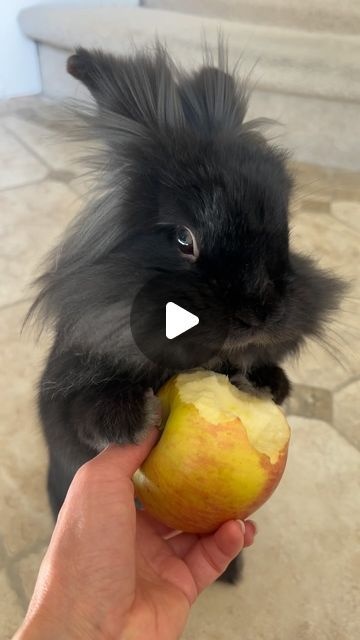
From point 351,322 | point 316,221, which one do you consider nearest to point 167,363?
point 351,322

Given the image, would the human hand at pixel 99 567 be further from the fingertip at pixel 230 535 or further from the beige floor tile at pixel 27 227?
the beige floor tile at pixel 27 227

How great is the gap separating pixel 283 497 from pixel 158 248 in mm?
789

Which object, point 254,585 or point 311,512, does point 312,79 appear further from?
point 254,585

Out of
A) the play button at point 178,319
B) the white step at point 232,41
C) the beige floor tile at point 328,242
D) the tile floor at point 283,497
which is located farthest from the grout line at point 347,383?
the white step at point 232,41

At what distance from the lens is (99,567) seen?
0.82 metres

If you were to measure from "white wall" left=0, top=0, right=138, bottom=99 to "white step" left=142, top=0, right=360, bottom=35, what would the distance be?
85 cm

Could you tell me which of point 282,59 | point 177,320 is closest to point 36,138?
A: point 282,59

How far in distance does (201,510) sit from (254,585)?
1.57 feet

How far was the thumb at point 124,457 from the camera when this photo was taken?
852 mm

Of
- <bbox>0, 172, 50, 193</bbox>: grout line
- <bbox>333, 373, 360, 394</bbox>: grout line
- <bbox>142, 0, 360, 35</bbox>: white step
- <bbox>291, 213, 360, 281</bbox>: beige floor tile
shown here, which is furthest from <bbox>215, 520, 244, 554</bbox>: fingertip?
<bbox>142, 0, 360, 35</bbox>: white step

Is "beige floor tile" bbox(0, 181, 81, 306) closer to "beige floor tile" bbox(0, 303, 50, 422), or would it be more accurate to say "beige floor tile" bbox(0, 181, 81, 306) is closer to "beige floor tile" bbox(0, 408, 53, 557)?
"beige floor tile" bbox(0, 303, 50, 422)

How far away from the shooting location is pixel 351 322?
6.20 ft

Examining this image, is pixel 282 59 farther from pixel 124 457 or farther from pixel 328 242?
pixel 124 457

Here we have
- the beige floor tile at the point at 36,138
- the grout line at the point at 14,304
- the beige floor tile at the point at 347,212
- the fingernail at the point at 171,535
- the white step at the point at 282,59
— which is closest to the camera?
the fingernail at the point at 171,535
